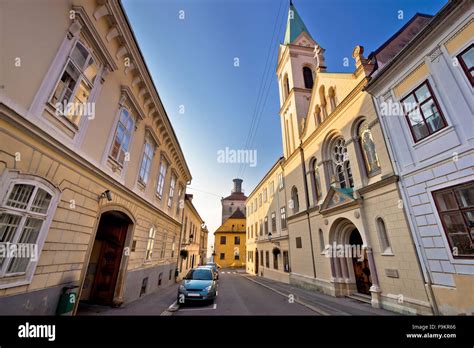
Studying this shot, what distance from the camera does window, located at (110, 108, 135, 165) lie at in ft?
24.4

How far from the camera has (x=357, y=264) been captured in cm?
1084

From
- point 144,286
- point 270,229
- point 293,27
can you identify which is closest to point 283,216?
point 270,229

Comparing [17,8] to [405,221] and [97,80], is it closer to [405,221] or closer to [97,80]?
[97,80]

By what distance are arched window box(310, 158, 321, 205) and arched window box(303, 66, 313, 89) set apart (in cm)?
933

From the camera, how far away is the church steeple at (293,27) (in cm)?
2136

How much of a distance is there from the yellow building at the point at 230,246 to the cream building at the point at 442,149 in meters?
40.7

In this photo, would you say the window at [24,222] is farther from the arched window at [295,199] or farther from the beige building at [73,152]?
the arched window at [295,199]

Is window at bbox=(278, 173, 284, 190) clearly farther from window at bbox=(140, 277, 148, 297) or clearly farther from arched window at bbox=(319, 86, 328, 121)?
window at bbox=(140, 277, 148, 297)

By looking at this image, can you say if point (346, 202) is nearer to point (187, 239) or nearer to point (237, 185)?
point (187, 239)

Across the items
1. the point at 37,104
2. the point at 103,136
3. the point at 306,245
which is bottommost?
the point at 306,245

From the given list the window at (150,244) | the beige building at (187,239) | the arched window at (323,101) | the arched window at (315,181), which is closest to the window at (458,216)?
the arched window at (315,181)

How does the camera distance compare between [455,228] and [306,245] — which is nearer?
[455,228]

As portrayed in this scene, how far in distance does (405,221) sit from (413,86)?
5409 millimetres
